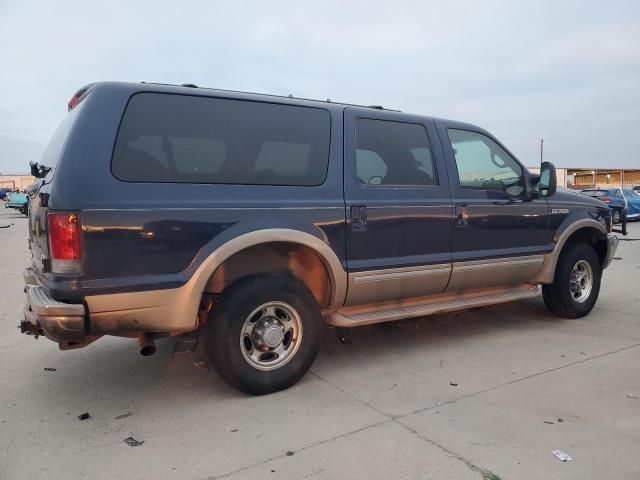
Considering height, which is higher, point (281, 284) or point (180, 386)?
point (281, 284)

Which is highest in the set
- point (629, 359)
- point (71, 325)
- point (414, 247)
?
point (414, 247)

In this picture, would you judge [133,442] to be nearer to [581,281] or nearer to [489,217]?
[489,217]

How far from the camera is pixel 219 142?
347cm

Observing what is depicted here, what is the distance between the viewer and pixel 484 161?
4852mm

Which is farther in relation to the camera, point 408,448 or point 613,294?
point 613,294

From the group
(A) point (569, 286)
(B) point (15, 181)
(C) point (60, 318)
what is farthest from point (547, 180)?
(B) point (15, 181)

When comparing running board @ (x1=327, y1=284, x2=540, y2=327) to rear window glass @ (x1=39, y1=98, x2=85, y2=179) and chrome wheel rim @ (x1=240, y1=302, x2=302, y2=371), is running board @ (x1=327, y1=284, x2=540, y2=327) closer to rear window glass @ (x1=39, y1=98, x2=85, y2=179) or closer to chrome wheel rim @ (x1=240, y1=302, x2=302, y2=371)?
chrome wheel rim @ (x1=240, y1=302, x2=302, y2=371)

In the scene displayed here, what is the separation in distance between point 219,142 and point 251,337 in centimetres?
136

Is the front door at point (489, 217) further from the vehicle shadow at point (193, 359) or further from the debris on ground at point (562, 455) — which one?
the debris on ground at point (562, 455)

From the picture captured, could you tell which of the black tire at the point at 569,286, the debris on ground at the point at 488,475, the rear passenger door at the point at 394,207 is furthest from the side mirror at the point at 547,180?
the debris on ground at the point at 488,475

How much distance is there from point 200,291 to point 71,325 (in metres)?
0.75

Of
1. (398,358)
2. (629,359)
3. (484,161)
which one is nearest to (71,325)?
(398,358)

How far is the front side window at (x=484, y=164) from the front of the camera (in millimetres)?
4656

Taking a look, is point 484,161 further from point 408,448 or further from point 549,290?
point 408,448
